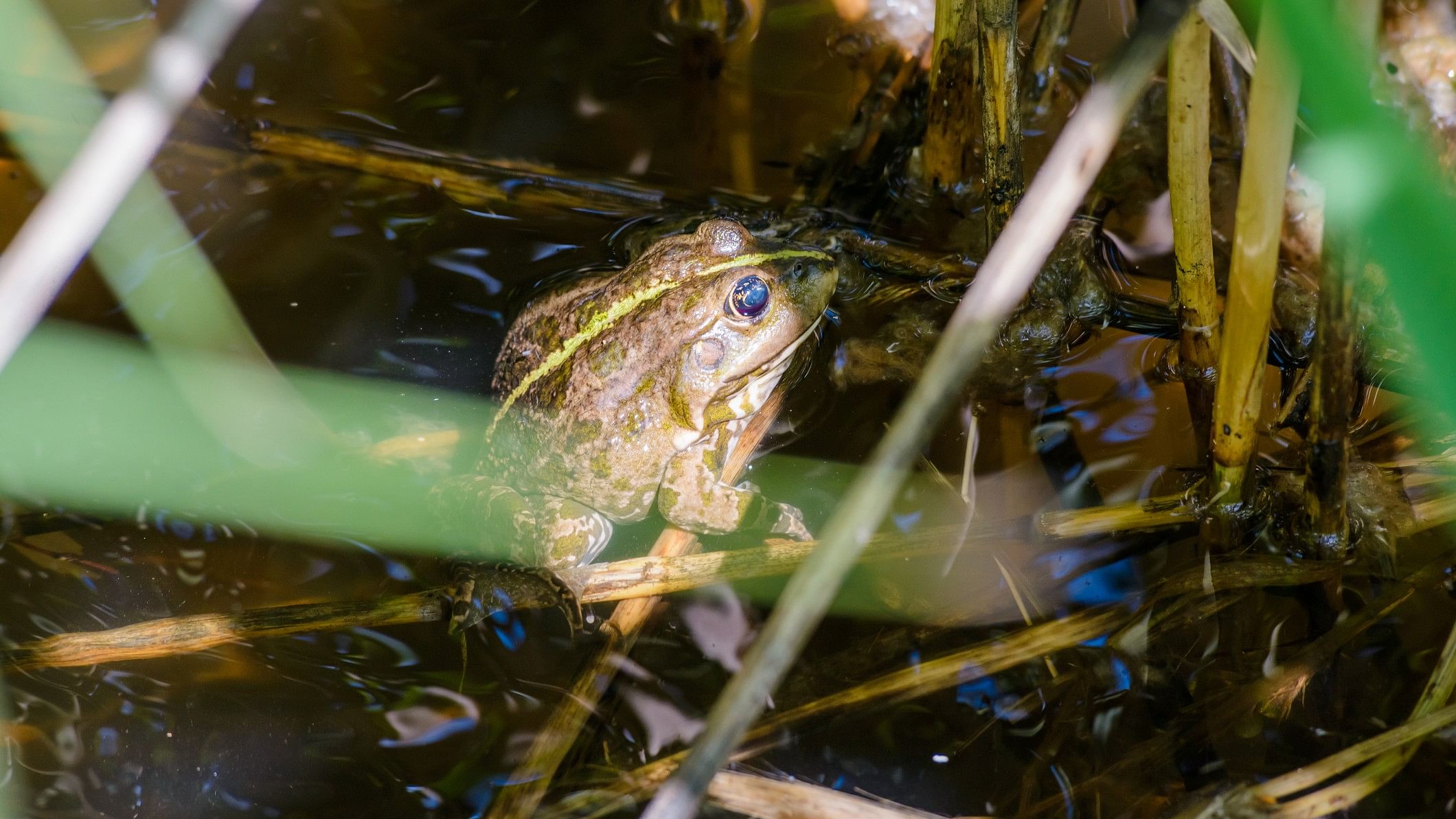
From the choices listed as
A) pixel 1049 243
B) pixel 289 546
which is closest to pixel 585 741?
pixel 289 546

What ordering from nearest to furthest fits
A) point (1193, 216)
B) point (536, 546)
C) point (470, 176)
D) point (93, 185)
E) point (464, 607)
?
point (93, 185), point (1193, 216), point (464, 607), point (536, 546), point (470, 176)

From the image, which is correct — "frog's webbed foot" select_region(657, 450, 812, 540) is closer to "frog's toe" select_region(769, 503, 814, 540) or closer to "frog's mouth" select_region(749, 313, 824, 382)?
"frog's toe" select_region(769, 503, 814, 540)

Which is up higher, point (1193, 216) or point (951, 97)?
point (951, 97)

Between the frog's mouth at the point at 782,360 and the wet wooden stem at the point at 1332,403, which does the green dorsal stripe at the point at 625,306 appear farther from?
the wet wooden stem at the point at 1332,403

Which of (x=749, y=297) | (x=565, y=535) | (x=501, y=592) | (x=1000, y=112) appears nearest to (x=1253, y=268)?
(x=1000, y=112)

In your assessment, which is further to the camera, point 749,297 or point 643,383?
point 643,383

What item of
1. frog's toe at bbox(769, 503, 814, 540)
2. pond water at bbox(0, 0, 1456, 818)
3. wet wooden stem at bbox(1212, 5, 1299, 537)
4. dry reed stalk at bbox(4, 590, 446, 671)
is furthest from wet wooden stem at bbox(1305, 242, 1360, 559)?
dry reed stalk at bbox(4, 590, 446, 671)

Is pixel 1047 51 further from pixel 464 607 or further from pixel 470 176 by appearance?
pixel 464 607

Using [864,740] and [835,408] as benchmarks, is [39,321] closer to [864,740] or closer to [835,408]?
[835,408]
